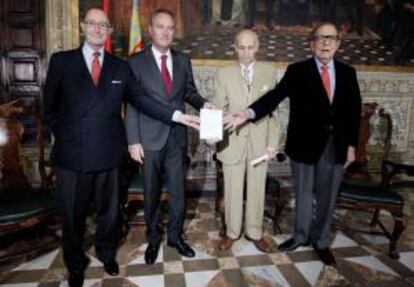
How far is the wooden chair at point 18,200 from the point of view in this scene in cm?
283

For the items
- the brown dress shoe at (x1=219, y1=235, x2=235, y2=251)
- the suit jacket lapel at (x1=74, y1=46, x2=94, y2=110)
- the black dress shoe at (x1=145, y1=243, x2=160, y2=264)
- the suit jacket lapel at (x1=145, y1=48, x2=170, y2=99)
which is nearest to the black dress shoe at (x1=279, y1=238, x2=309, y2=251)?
the brown dress shoe at (x1=219, y1=235, x2=235, y2=251)

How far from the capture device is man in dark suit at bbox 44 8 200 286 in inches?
96.3

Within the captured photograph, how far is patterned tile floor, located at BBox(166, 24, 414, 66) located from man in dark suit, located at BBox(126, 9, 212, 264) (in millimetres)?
2170

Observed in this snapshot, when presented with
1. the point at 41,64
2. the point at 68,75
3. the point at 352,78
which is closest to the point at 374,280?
the point at 352,78

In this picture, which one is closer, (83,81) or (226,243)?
(83,81)

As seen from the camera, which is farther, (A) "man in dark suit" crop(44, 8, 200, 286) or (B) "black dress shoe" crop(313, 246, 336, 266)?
(B) "black dress shoe" crop(313, 246, 336, 266)

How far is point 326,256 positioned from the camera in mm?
3139

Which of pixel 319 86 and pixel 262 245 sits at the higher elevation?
pixel 319 86

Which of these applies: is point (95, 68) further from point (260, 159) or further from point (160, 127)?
point (260, 159)

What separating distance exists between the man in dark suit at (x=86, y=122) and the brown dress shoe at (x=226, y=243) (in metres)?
1.05

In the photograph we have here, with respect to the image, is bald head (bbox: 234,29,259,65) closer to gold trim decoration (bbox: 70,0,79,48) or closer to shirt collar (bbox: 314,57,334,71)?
shirt collar (bbox: 314,57,334,71)

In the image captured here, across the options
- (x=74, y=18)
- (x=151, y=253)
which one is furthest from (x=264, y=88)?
(x=74, y=18)

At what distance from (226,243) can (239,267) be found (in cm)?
31

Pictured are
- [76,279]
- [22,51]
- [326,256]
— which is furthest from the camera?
[22,51]
